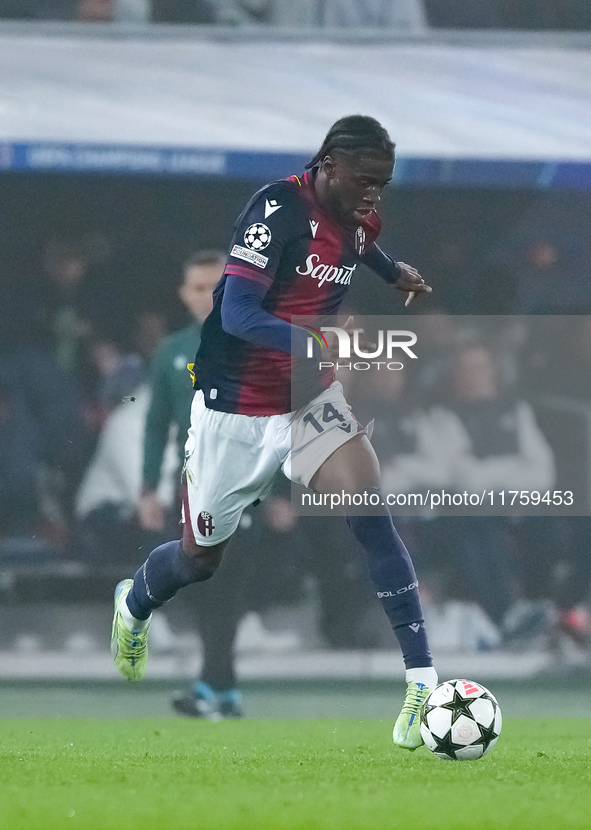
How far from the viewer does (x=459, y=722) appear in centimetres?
410

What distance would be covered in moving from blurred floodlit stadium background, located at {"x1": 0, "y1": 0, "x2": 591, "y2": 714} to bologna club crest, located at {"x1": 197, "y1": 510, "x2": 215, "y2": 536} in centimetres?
253

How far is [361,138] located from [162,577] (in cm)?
162

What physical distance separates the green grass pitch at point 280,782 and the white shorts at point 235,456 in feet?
2.54

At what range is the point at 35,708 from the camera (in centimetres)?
659

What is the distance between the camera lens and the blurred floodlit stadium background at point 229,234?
7.20 meters

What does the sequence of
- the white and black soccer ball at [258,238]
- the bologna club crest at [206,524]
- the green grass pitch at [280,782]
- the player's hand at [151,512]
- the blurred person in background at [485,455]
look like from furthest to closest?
the blurred person in background at [485,455] → the player's hand at [151,512] → the bologna club crest at [206,524] → the white and black soccer ball at [258,238] → the green grass pitch at [280,782]

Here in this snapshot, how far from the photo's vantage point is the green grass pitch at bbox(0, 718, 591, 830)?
3193 millimetres

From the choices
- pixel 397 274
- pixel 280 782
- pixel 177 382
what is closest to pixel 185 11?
pixel 177 382

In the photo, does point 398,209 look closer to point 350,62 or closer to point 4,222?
point 350,62

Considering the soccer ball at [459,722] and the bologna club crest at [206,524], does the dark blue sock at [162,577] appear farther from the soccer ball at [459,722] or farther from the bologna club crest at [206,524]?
the soccer ball at [459,722]

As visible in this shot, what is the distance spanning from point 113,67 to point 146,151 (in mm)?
580

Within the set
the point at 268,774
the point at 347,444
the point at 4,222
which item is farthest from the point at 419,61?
the point at 268,774

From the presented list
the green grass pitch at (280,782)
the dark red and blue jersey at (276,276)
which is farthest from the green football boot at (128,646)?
the dark red and blue jersey at (276,276)

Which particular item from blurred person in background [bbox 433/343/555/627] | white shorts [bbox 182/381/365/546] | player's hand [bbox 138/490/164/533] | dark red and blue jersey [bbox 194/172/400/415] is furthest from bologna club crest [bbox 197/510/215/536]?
blurred person in background [bbox 433/343/555/627]
